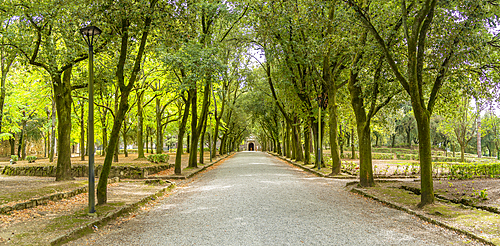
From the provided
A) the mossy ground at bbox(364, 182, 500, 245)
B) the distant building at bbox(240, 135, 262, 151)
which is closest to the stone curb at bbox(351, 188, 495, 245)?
the mossy ground at bbox(364, 182, 500, 245)

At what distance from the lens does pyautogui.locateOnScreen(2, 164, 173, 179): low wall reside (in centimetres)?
1467

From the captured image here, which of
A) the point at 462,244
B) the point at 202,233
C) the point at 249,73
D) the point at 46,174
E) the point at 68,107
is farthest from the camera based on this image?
the point at 249,73

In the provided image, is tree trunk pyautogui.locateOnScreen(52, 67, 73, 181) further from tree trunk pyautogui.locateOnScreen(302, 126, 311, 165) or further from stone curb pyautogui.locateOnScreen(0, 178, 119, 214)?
tree trunk pyautogui.locateOnScreen(302, 126, 311, 165)

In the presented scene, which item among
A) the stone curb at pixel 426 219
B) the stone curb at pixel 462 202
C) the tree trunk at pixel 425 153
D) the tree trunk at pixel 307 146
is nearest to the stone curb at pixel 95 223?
the stone curb at pixel 426 219

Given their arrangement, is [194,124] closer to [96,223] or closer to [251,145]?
[96,223]

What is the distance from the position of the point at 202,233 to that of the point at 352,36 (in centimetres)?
727

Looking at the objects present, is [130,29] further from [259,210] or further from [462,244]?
[462,244]

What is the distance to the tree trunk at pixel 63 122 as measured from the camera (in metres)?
11.9

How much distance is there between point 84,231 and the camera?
18.5 feet

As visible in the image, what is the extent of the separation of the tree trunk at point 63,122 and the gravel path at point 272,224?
18.3 ft

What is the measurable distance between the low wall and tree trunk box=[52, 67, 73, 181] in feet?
8.37

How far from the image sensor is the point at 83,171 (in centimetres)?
1577

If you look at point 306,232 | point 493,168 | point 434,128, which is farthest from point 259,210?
point 434,128

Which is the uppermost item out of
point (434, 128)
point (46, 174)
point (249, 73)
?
point (249, 73)
